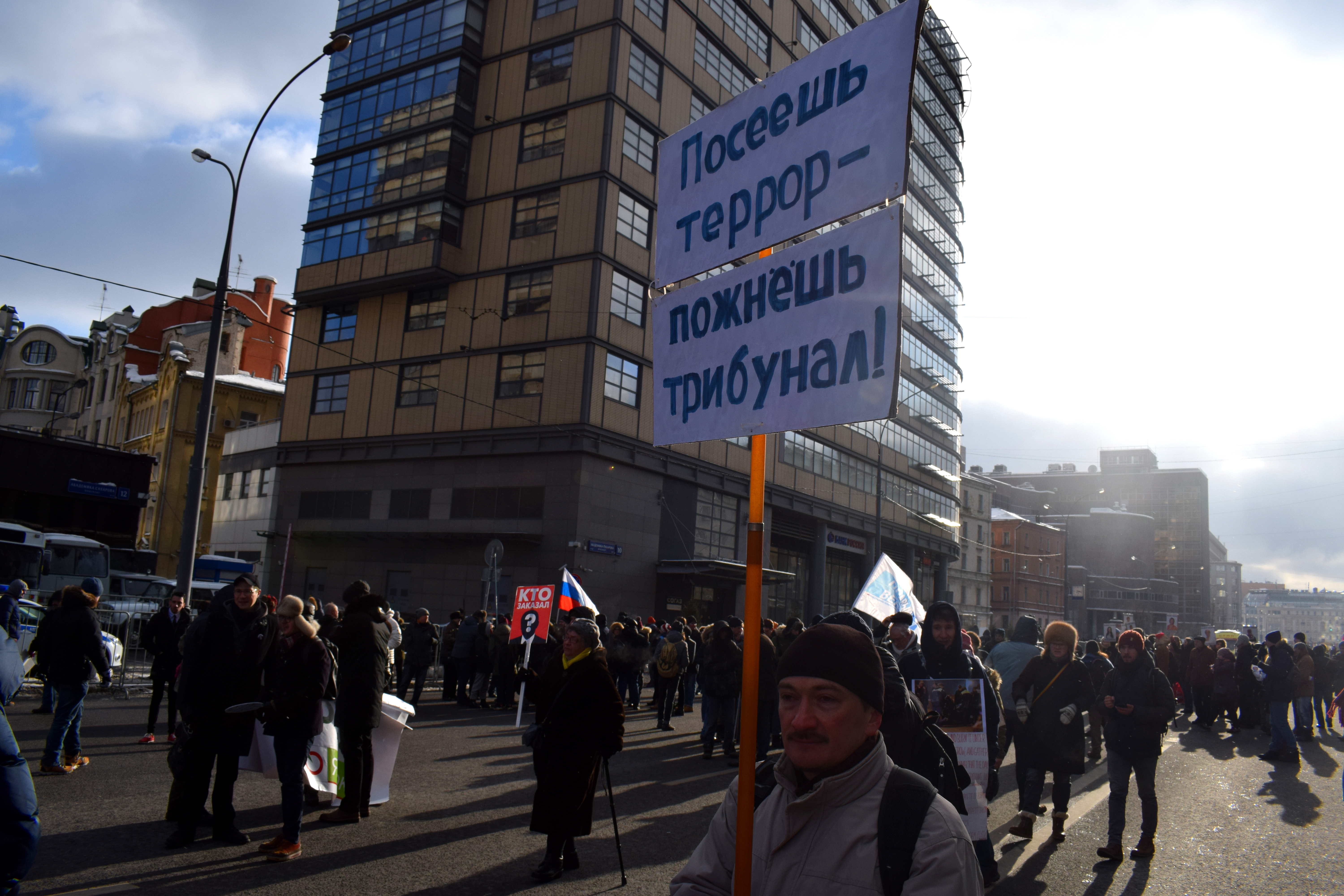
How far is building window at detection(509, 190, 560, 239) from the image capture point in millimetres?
30625

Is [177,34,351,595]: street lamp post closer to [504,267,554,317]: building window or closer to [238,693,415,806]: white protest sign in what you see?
[238,693,415,806]: white protest sign

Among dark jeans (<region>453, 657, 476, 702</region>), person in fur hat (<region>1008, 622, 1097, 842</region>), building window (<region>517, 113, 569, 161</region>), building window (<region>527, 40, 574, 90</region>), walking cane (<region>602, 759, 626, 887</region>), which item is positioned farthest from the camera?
building window (<region>527, 40, 574, 90</region>)

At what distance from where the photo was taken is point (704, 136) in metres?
3.62

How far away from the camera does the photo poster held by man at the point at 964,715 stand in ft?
20.6

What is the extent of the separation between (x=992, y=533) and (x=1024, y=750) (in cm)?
7204

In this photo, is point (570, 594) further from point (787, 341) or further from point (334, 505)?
point (334, 505)

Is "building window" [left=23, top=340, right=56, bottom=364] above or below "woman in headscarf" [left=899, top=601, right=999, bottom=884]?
above

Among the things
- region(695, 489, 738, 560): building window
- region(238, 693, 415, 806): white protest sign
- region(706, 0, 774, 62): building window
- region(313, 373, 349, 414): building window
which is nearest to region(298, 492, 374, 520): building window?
region(313, 373, 349, 414): building window

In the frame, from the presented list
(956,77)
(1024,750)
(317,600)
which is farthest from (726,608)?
(956,77)

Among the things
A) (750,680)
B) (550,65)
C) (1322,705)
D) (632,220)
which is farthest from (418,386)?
(750,680)

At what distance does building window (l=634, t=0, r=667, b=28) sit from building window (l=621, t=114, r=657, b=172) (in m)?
3.89

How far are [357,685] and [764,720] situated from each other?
20.2 ft

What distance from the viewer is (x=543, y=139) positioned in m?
31.4

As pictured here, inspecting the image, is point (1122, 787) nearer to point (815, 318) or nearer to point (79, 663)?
point (815, 318)
